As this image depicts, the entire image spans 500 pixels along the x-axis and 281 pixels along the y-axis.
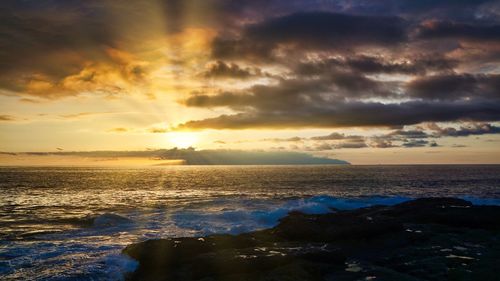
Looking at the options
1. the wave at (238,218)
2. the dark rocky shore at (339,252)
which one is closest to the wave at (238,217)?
the wave at (238,218)

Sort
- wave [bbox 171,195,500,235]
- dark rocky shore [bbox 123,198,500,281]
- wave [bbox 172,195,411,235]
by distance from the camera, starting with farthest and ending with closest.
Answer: wave [bbox 172,195,411,235] → wave [bbox 171,195,500,235] → dark rocky shore [bbox 123,198,500,281]

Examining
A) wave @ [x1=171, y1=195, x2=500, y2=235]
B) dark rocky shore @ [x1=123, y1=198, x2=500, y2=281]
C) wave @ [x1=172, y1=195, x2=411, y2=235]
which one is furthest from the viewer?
wave @ [x1=172, y1=195, x2=411, y2=235]

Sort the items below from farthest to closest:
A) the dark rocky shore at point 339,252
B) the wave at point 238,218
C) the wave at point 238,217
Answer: the wave at point 238,218
the wave at point 238,217
the dark rocky shore at point 339,252

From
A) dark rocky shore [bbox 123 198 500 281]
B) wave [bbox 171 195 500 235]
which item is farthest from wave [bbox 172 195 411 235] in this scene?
dark rocky shore [bbox 123 198 500 281]

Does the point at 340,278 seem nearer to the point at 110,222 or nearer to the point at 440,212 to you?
the point at 440,212

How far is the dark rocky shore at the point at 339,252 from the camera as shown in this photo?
51.1ft

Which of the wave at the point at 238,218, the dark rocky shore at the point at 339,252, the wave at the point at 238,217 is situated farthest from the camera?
the wave at the point at 238,218

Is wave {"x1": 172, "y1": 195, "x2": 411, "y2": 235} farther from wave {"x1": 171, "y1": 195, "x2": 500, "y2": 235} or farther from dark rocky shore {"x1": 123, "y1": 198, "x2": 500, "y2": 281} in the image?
dark rocky shore {"x1": 123, "y1": 198, "x2": 500, "y2": 281}

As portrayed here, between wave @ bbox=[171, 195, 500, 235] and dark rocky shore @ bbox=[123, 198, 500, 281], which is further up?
dark rocky shore @ bbox=[123, 198, 500, 281]

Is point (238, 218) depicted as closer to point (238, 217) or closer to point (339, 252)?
point (238, 217)

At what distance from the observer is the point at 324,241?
22391mm

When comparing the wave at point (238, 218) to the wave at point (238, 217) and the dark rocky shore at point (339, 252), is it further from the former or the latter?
the dark rocky shore at point (339, 252)

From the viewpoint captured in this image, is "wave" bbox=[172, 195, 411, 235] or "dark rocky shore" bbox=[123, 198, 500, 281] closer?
"dark rocky shore" bbox=[123, 198, 500, 281]

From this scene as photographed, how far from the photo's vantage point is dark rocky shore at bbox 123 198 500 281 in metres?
15.6
